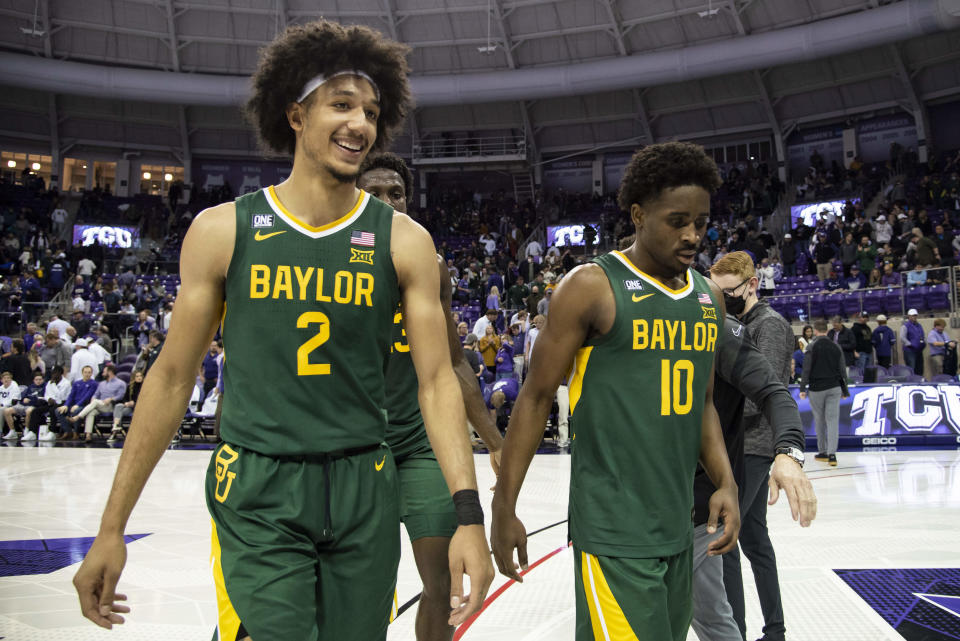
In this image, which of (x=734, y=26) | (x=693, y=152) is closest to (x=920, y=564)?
(x=693, y=152)

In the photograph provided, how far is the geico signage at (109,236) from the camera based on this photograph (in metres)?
29.5

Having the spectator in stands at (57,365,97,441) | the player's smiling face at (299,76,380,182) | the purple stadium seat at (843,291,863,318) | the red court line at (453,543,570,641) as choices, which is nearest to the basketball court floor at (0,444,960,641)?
the red court line at (453,543,570,641)

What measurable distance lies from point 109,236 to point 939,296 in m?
26.1

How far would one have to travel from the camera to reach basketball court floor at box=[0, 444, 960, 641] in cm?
424

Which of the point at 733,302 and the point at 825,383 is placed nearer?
the point at 733,302

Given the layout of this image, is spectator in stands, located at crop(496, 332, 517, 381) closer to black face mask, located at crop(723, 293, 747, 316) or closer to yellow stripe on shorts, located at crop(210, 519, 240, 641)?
black face mask, located at crop(723, 293, 747, 316)

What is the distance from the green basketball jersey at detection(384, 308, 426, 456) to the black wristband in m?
1.26

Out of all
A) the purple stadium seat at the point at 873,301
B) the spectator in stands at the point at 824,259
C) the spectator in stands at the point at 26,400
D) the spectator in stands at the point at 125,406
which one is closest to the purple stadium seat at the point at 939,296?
the purple stadium seat at the point at 873,301

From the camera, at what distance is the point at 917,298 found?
641 inches

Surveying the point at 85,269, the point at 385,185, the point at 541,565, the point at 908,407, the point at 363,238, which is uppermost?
the point at 85,269

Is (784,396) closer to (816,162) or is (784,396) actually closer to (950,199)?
(950,199)

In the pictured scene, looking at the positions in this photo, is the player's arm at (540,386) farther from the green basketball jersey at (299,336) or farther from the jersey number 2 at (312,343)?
the jersey number 2 at (312,343)

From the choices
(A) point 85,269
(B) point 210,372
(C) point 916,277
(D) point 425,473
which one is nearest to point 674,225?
(D) point 425,473

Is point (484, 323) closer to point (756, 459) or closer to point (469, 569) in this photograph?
point (756, 459)
